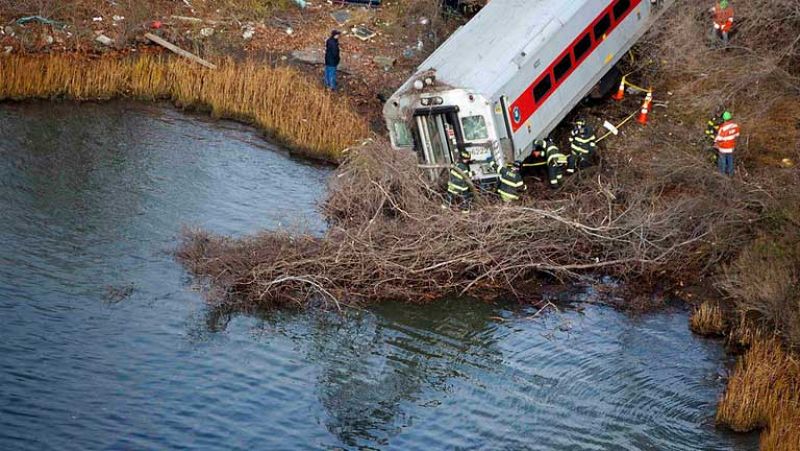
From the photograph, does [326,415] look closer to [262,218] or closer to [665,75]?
[262,218]

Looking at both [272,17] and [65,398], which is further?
[272,17]

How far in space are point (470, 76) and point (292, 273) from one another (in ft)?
16.4

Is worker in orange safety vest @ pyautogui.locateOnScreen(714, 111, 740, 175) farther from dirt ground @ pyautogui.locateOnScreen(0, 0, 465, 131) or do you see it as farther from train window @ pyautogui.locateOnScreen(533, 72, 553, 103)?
dirt ground @ pyautogui.locateOnScreen(0, 0, 465, 131)

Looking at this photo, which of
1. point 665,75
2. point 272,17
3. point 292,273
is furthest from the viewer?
point 272,17

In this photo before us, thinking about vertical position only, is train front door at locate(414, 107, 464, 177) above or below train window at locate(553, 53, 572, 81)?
below

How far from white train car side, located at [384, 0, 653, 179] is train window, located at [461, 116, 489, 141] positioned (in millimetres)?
18

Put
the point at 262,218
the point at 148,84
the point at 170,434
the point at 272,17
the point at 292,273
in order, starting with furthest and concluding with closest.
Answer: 1. the point at 272,17
2. the point at 148,84
3. the point at 262,218
4. the point at 292,273
5. the point at 170,434

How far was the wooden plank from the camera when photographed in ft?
87.5

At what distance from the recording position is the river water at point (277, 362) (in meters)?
15.3

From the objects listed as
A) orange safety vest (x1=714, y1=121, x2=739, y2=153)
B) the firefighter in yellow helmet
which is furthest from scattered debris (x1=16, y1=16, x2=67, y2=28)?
orange safety vest (x1=714, y1=121, x2=739, y2=153)

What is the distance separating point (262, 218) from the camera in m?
21.2

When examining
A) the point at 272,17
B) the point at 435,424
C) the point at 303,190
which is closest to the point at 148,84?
the point at 272,17

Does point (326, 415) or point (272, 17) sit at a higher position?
point (272, 17)

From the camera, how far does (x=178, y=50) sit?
27219mm
